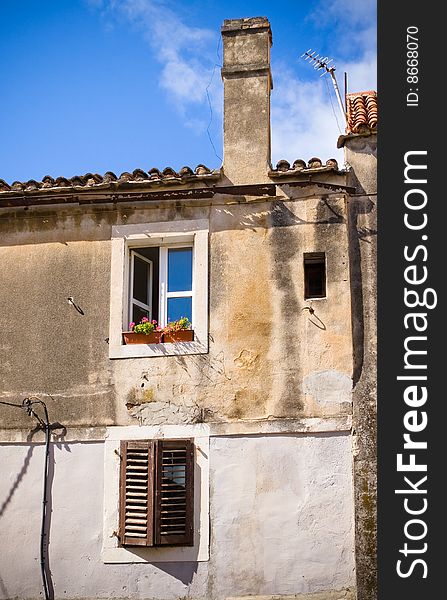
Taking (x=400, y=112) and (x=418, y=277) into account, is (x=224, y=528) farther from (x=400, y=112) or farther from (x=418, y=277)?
(x=400, y=112)

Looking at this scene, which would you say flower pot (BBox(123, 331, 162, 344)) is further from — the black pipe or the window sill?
the black pipe

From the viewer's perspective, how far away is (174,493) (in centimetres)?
1407

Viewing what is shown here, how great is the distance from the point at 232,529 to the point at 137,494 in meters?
1.32

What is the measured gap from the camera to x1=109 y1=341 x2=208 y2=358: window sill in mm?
14648

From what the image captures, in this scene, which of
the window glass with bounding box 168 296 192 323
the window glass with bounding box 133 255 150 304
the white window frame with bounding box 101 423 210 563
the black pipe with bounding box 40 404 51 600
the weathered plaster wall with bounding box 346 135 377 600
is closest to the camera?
the weathered plaster wall with bounding box 346 135 377 600

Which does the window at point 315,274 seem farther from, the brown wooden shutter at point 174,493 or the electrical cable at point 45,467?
the electrical cable at point 45,467

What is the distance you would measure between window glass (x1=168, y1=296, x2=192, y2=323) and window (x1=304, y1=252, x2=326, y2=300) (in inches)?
65.5

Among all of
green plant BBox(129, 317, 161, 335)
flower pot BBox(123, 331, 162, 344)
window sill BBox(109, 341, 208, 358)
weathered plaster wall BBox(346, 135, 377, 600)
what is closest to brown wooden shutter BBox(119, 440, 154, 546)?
window sill BBox(109, 341, 208, 358)

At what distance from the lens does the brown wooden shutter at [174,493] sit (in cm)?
1391

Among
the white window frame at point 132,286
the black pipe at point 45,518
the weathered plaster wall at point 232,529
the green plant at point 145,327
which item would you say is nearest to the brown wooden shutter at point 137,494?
the weathered plaster wall at point 232,529

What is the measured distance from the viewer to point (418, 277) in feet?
39.9

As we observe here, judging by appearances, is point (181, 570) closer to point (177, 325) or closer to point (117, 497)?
point (117, 497)

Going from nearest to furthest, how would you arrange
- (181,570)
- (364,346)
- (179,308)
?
(181,570) → (364,346) → (179,308)

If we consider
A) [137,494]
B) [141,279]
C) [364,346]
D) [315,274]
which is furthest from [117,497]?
[315,274]
